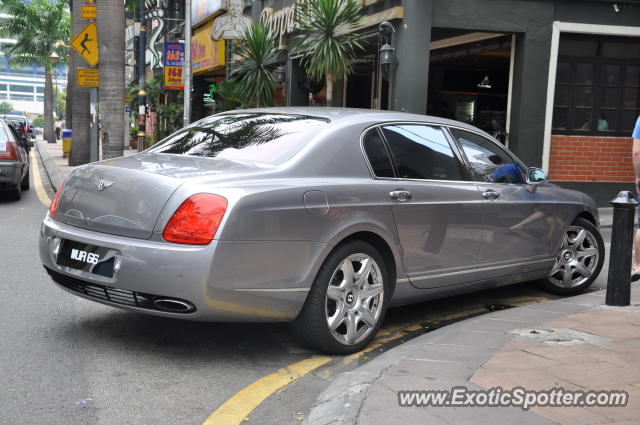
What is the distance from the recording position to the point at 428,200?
5.23m

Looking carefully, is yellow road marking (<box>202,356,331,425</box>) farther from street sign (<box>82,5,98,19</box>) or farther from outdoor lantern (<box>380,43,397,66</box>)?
street sign (<box>82,5,98,19</box>)

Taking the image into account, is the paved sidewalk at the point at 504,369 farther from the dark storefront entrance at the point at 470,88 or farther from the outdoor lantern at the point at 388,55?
the dark storefront entrance at the point at 470,88

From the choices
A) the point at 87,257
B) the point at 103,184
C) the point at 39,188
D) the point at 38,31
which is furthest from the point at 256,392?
the point at 38,31

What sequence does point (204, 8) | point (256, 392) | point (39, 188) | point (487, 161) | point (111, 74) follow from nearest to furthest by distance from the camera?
1. point (256, 392)
2. point (487, 161)
3. point (111, 74)
4. point (39, 188)
5. point (204, 8)

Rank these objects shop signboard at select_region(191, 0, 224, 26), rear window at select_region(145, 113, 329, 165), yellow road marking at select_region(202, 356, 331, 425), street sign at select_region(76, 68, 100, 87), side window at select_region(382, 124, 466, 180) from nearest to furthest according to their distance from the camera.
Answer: yellow road marking at select_region(202, 356, 331, 425), rear window at select_region(145, 113, 329, 165), side window at select_region(382, 124, 466, 180), street sign at select_region(76, 68, 100, 87), shop signboard at select_region(191, 0, 224, 26)

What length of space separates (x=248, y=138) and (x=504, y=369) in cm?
225

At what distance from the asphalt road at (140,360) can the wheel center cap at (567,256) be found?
0.67 meters

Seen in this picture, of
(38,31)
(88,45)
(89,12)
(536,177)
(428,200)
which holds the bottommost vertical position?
(428,200)

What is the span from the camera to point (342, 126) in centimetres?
502

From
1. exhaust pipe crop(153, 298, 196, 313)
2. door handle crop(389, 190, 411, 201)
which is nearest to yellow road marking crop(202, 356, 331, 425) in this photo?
exhaust pipe crop(153, 298, 196, 313)

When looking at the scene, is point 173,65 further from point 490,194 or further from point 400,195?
point 400,195

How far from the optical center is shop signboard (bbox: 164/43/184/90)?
806 inches

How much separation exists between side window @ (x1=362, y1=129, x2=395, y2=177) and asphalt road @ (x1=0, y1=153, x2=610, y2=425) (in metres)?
1.17

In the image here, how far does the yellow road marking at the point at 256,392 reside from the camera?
3.71 meters
